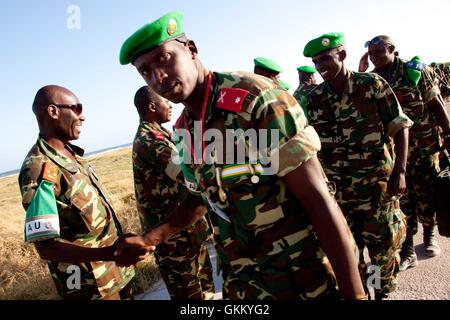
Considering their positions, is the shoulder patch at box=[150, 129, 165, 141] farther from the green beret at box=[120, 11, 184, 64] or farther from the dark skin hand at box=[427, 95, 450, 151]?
the dark skin hand at box=[427, 95, 450, 151]

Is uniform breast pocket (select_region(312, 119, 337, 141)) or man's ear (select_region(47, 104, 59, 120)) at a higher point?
man's ear (select_region(47, 104, 59, 120))

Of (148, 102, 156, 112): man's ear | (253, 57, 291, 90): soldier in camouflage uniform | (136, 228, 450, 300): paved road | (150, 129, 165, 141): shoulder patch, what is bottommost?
(136, 228, 450, 300): paved road

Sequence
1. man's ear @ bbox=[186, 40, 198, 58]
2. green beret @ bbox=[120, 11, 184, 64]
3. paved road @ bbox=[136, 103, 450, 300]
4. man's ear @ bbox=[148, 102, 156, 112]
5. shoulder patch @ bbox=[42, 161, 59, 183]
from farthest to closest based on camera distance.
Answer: man's ear @ bbox=[148, 102, 156, 112]
paved road @ bbox=[136, 103, 450, 300]
shoulder patch @ bbox=[42, 161, 59, 183]
man's ear @ bbox=[186, 40, 198, 58]
green beret @ bbox=[120, 11, 184, 64]

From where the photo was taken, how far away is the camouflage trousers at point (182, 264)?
10.8ft

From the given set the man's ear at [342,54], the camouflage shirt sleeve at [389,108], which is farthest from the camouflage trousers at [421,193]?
the man's ear at [342,54]

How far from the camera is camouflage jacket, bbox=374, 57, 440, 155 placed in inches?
160

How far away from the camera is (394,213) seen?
311 centimetres

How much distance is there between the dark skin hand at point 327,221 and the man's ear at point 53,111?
193cm

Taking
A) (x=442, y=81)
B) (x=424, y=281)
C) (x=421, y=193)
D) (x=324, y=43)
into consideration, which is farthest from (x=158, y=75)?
(x=442, y=81)

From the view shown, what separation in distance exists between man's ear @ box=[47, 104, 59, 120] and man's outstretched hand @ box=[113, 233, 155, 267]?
1.10m

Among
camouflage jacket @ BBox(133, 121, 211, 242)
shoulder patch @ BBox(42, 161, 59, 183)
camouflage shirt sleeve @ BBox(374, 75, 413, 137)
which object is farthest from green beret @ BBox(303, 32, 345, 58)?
shoulder patch @ BBox(42, 161, 59, 183)

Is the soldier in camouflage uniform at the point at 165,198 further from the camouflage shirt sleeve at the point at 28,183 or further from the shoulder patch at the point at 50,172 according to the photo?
the camouflage shirt sleeve at the point at 28,183

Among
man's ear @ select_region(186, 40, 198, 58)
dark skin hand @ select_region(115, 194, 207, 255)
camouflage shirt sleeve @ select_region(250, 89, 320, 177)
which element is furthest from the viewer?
dark skin hand @ select_region(115, 194, 207, 255)

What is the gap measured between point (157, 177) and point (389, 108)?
217 cm
